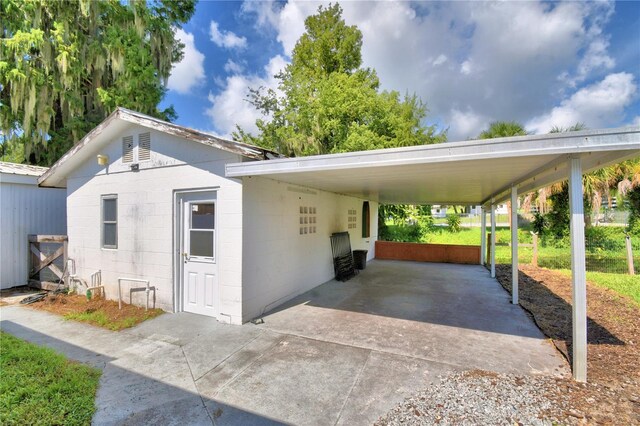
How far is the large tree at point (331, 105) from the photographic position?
14.4 m

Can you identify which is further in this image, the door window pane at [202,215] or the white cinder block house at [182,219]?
the door window pane at [202,215]

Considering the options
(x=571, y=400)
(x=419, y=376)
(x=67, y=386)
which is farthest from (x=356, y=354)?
(x=67, y=386)

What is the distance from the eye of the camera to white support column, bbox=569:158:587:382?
3014mm

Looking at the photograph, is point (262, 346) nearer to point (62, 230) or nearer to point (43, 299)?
point (43, 299)

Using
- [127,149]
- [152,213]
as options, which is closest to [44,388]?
[152,213]

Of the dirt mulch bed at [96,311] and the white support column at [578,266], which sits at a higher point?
the white support column at [578,266]

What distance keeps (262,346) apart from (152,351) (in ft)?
4.72

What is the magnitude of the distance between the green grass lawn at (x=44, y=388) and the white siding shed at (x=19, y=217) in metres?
4.55

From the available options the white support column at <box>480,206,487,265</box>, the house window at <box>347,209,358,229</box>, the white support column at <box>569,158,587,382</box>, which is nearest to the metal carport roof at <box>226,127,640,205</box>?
the white support column at <box>569,158,587,382</box>

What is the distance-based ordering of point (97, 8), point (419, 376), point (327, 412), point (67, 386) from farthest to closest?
point (97, 8) → point (419, 376) → point (67, 386) → point (327, 412)

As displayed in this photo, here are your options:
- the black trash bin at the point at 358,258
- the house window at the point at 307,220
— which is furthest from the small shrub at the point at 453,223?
the house window at the point at 307,220

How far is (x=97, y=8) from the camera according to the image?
10086mm

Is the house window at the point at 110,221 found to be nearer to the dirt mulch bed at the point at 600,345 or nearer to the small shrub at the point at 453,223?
the dirt mulch bed at the point at 600,345

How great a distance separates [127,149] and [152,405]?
4.91m
